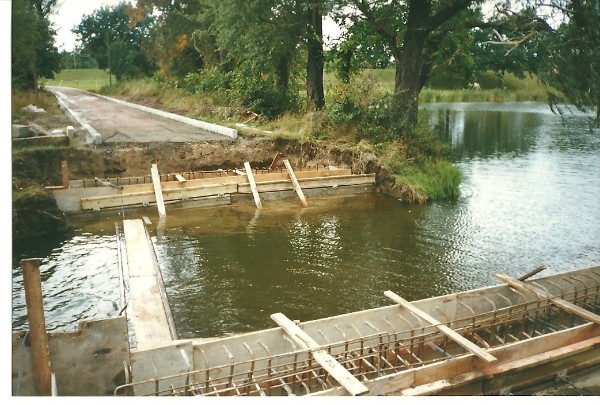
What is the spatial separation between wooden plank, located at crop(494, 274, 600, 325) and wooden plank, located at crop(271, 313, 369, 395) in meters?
2.51

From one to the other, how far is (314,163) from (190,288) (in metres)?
6.33

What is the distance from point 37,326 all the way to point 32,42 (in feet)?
11.7

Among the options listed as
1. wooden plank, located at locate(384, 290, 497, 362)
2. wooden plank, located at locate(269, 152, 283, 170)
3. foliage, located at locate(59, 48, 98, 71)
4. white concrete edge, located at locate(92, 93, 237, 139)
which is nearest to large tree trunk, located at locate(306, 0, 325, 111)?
white concrete edge, located at locate(92, 93, 237, 139)

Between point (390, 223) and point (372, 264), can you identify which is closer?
point (372, 264)

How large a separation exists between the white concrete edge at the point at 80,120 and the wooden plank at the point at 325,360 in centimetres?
685

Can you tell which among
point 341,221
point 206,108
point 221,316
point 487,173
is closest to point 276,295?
point 221,316

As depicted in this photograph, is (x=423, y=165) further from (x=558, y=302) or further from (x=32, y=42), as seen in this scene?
(x=32, y=42)

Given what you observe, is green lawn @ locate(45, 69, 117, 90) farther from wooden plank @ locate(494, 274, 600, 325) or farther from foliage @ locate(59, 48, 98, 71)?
wooden plank @ locate(494, 274, 600, 325)

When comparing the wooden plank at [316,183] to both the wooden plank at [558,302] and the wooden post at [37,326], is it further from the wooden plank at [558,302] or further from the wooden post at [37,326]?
the wooden post at [37,326]

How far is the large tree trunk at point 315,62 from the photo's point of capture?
49.3 ft

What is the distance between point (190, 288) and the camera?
7.25m

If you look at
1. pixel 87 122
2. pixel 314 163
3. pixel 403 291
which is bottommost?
pixel 403 291

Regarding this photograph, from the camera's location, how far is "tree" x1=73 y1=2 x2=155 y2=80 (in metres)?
7.19

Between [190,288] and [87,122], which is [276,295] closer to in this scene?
[190,288]
